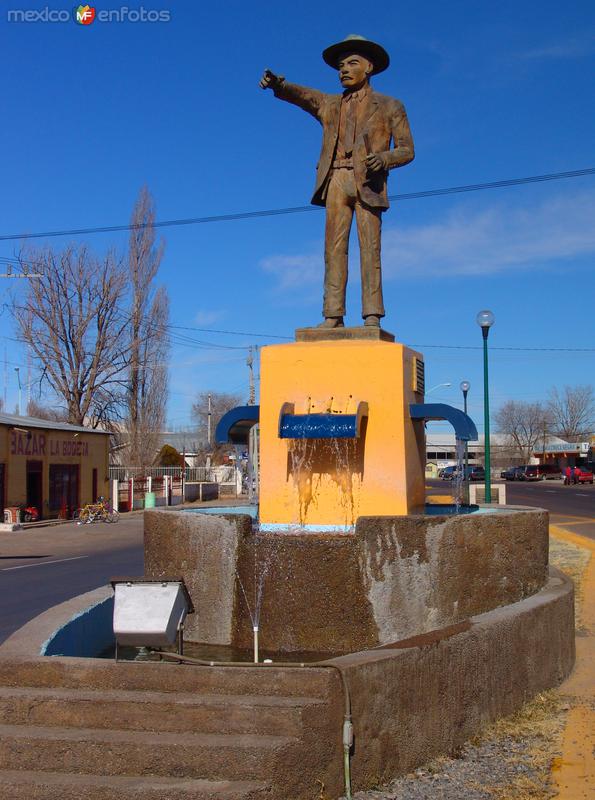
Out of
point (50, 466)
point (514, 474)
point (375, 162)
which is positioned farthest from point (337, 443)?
point (514, 474)

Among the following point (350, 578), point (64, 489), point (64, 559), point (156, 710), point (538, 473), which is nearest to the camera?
point (156, 710)

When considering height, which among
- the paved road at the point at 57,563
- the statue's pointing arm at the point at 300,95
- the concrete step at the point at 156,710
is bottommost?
the paved road at the point at 57,563

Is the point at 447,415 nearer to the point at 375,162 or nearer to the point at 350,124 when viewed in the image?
the point at 375,162

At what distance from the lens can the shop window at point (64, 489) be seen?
2980 cm

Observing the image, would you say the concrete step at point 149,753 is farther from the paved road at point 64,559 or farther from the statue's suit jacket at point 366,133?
the paved road at point 64,559

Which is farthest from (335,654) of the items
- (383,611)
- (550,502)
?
(550,502)

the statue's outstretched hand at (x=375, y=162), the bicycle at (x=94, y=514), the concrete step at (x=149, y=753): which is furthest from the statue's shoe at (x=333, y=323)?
the bicycle at (x=94, y=514)

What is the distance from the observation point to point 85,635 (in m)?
6.00

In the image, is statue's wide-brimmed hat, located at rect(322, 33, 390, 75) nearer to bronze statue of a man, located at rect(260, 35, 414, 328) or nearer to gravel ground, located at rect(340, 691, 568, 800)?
bronze statue of a man, located at rect(260, 35, 414, 328)

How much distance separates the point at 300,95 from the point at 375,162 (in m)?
1.03

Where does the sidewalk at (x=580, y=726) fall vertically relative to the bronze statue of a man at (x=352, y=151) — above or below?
Result: below

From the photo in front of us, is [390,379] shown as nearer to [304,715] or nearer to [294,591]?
[294,591]

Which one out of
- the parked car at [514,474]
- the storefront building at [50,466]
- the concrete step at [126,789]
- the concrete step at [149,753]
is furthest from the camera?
the parked car at [514,474]

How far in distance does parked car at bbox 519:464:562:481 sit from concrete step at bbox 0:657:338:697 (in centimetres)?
6692
